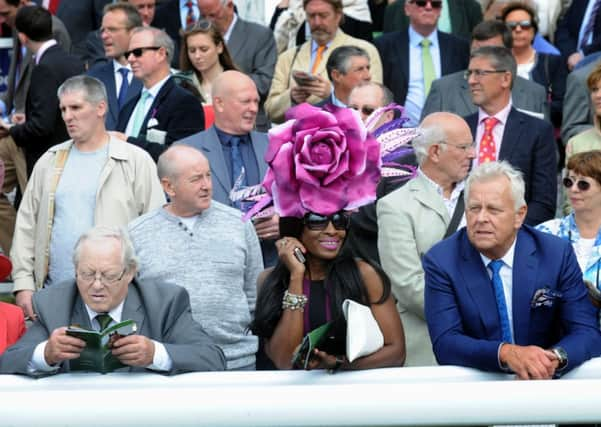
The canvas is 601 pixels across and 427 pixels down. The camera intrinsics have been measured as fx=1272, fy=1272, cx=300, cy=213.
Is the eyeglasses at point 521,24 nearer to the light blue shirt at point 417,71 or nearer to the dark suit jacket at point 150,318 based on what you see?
the light blue shirt at point 417,71

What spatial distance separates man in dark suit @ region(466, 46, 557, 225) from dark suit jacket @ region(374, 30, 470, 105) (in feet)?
4.14

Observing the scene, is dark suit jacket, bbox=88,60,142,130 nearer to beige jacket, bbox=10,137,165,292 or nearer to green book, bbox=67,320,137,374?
beige jacket, bbox=10,137,165,292

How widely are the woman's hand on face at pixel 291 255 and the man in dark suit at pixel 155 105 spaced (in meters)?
2.95

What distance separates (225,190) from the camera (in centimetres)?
697

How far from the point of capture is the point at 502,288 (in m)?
4.66

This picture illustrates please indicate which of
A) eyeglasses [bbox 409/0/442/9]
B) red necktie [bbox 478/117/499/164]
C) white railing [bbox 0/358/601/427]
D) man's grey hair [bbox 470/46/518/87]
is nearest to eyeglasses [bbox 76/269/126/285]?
white railing [bbox 0/358/601/427]

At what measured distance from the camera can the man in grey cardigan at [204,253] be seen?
5844 mm

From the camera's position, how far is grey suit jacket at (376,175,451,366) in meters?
5.84

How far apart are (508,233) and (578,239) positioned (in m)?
1.39

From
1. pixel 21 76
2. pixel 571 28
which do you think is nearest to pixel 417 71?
pixel 571 28

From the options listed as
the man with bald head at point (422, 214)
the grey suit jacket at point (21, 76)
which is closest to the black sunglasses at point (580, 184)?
the man with bald head at point (422, 214)

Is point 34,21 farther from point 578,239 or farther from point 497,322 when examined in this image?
point 497,322

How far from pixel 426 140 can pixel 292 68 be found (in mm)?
3089

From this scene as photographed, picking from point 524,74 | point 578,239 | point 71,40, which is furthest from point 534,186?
point 71,40
